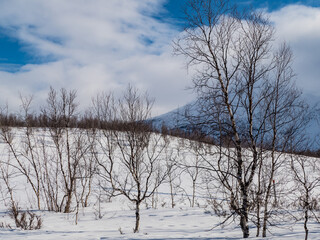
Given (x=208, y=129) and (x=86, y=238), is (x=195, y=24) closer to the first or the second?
(x=208, y=129)

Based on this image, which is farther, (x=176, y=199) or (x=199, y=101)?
(x=176, y=199)

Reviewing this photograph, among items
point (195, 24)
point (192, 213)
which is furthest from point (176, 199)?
point (195, 24)

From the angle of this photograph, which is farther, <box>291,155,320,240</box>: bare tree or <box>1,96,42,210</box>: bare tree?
<box>1,96,42,210</box>: bare tree

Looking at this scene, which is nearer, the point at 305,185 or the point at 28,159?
the point at 305,185

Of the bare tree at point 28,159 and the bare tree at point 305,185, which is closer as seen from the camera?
the bare tree at point 305,185

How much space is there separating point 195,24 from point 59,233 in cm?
936

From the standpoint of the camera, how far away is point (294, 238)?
742cm

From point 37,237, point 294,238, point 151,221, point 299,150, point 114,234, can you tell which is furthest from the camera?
point 151,221

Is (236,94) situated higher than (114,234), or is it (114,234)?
(236,94)

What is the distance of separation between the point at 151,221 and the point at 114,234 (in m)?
2.92

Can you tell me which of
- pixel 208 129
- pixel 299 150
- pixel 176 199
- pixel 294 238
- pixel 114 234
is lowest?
pixel 176 199

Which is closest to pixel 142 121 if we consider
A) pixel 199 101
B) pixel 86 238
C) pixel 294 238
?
pixel 199 101

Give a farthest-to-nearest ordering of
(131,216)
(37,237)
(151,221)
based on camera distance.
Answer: (131,216), (151,221), (37,237)

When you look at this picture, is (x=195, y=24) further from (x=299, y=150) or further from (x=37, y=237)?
(x=37, y=237)
